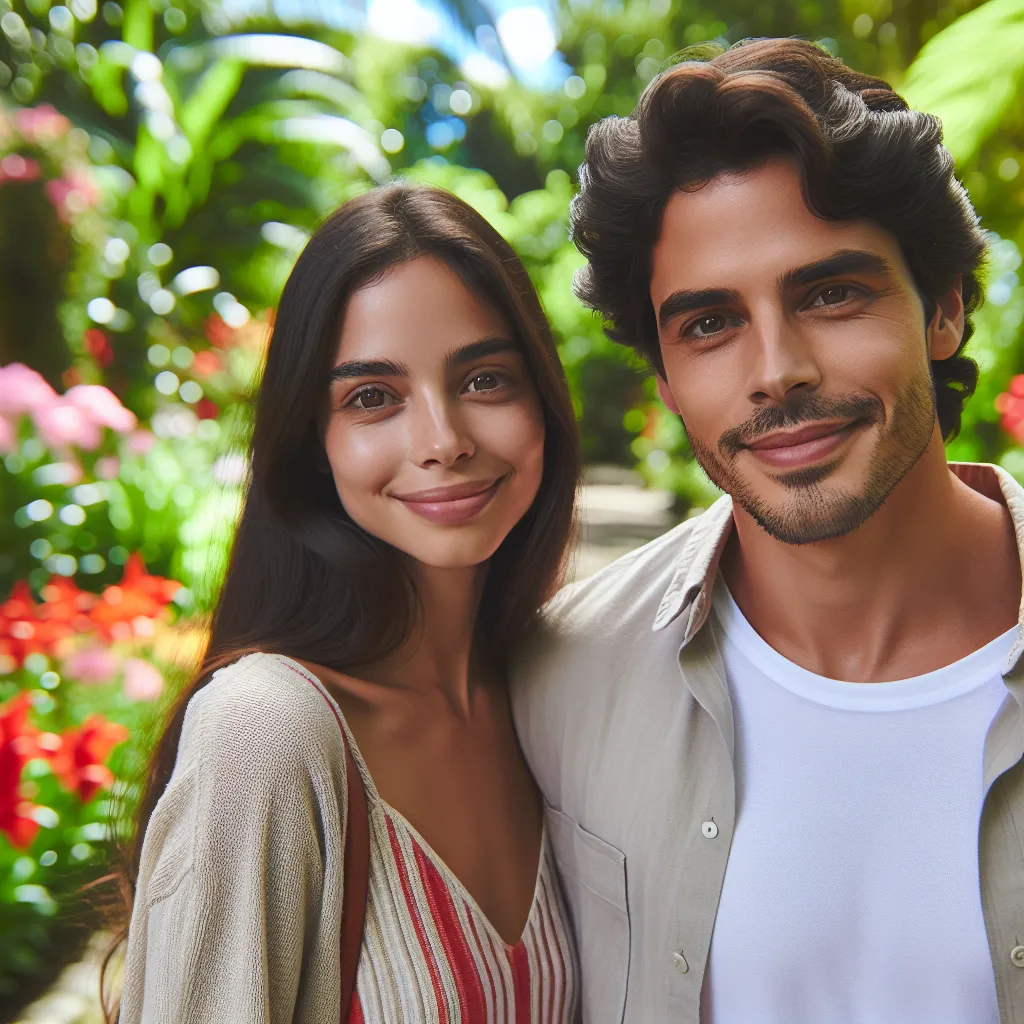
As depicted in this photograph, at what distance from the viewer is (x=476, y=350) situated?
5.36 ft

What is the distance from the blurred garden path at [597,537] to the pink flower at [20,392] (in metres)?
2.00

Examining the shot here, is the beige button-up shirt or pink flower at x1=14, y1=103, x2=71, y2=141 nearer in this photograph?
the beige button-up shirt

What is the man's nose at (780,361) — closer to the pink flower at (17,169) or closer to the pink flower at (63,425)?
the pink flower at (63,425)

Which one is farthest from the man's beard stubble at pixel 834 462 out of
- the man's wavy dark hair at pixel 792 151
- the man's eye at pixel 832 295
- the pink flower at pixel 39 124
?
the pink flower at pixel 39 124

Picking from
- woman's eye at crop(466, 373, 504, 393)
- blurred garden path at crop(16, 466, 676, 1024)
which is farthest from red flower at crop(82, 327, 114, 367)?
woman's eye at crop(466, 373, 504, 393)

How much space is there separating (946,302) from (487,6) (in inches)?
345

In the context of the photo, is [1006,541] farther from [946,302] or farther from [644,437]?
[644,437]

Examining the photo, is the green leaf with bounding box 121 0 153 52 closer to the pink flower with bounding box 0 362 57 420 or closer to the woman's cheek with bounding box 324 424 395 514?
the pink flower with bounding box 0 362 57 420

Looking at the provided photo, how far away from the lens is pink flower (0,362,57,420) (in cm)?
404

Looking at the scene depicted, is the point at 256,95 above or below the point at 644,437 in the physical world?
above

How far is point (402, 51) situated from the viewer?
10.9 metres

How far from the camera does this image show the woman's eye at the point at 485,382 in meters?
1.67

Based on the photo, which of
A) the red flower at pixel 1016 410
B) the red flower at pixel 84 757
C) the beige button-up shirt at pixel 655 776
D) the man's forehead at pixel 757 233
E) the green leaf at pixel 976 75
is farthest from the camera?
the green leaf at pixel 976 75

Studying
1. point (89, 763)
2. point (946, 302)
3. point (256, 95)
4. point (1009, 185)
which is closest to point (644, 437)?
point (1009, 185)
